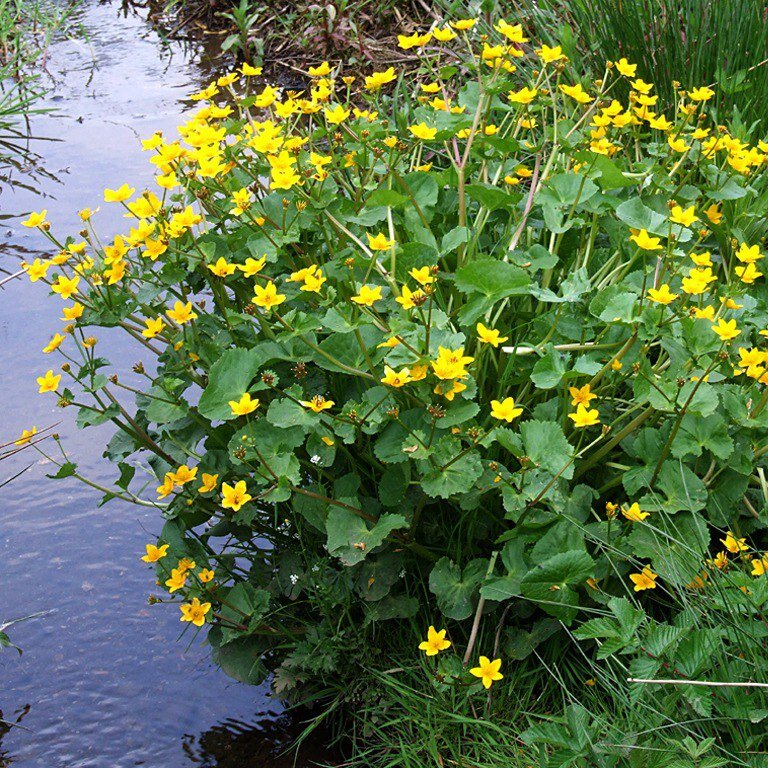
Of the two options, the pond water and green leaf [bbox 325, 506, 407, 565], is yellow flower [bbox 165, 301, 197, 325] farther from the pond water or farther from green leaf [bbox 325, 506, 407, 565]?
the pond water

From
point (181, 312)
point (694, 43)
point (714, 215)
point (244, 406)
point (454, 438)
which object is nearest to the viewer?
point (244, 406)

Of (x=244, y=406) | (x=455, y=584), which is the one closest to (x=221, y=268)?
(x=244, y=406)

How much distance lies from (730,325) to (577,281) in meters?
0.39

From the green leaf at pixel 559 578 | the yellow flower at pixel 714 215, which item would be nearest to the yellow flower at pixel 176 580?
the green leaf at pixel 559 578

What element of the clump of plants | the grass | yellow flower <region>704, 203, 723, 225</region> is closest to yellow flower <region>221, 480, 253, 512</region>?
the clump of plants

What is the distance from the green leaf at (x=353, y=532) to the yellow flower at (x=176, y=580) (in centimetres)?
29

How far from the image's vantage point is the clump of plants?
1665 millimetres

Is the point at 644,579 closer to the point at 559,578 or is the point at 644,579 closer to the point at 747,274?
the point at 559,578

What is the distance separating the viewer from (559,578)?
1676mm

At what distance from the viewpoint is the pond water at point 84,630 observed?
6.75ft

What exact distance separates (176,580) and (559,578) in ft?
2.38

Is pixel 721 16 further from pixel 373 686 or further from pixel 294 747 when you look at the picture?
pixel 294 747

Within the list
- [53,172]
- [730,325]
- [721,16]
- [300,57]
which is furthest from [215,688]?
[300,57]

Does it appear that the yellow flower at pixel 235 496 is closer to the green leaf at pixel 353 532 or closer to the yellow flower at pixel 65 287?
the green leaf at pixel 353 532
